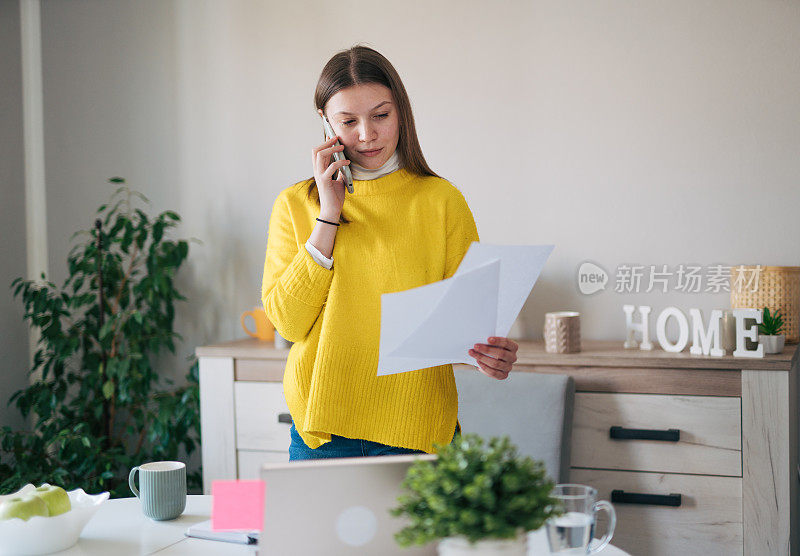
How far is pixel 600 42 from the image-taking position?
2.54m

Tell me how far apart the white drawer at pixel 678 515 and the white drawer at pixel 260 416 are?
37.8 inches

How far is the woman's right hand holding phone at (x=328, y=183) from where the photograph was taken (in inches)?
51.6

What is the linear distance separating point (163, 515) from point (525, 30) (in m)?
2.02

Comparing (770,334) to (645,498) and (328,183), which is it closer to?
(645,498)

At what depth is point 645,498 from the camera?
6.98 feet

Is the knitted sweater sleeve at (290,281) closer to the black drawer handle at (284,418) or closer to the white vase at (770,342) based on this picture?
the black drawer handle at (284,418)

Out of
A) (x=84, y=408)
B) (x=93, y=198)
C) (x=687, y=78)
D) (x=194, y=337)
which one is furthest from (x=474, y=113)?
(x=84, y=408)

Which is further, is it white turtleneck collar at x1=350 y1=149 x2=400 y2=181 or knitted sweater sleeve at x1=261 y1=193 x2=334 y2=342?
white turtleneck collar at x1=350 y1=149 x2=400 y2=181

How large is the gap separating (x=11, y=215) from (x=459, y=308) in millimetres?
2563

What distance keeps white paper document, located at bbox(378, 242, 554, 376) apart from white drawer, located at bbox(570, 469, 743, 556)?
119cm

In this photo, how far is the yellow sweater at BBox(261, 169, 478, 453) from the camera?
1.32m

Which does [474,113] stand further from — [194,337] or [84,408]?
[84,408]

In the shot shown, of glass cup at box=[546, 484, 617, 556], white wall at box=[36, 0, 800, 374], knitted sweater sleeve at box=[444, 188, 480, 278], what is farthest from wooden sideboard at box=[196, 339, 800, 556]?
glass cup at box=[546, 484, 617, 556]
